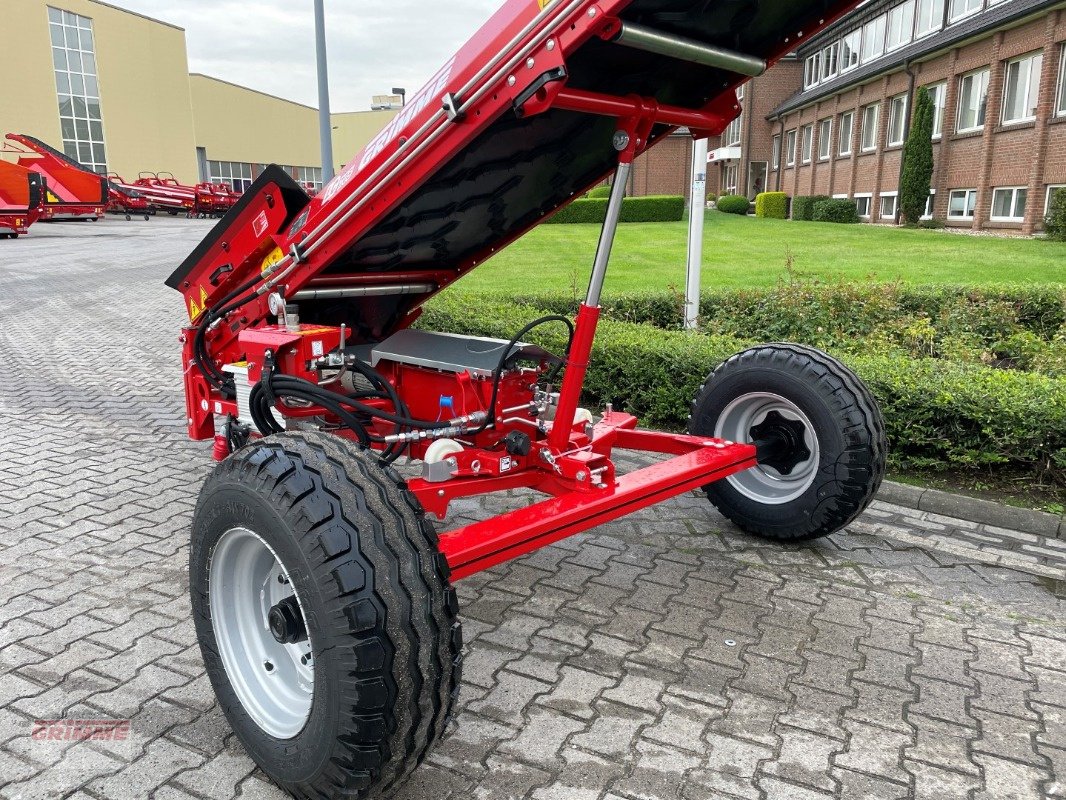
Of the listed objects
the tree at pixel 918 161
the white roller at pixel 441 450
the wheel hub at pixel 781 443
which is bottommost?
the wheel hub at pixel 781 443

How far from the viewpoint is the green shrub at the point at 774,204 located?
125 feet

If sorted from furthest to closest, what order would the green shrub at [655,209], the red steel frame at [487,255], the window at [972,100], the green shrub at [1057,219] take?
1. the green shrub at [655,209]
2. the window at [972,100]
3. the green shrub at [1057,219]
4. the red steel frame at [487,255]

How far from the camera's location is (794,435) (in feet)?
13.6

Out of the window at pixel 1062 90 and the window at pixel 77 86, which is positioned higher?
the window at pixel 77 86

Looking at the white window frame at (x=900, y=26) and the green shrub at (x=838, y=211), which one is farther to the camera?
the green shrub at (x=838, y=211)

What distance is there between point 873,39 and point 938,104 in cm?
851

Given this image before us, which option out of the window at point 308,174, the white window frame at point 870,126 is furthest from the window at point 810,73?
the window at point 308,174

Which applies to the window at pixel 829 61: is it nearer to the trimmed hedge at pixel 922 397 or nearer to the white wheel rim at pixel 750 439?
the trimmed hedge at pixel 922 397

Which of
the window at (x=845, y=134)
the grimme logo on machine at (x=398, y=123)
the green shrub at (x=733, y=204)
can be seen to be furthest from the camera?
the green shrub at (x=733, y=204)

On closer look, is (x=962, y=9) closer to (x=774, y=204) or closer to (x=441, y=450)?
(x=774, y=204)

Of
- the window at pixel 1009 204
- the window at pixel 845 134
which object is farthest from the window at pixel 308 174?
the window at pixel 1009 204

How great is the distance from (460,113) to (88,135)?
52021 millimetres

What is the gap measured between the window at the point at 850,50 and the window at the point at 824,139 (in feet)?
7.88

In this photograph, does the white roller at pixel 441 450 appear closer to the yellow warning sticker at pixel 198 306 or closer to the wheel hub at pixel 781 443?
the wheel hub at pixel 781 443
